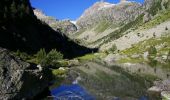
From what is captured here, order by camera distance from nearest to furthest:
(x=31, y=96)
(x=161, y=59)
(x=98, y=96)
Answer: (x=31, y=96), (x=98, y=96), (x=161, y=59)

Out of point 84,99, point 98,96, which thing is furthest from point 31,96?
point 98,96

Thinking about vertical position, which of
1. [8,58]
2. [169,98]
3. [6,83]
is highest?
[8,58]

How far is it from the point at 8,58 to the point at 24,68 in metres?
3.46

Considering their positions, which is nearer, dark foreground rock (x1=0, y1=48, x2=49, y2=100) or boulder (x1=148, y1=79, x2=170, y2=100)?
dark foreground rock (x1=0, y1=48, x2=49, y2=100)

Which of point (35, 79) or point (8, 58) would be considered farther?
point (35, 79)

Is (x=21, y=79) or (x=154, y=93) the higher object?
(x=21, y=79)

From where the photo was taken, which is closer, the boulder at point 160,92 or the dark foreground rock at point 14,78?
the dark foreground rock at point 14,78

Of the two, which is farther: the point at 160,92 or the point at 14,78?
the point at 160,92

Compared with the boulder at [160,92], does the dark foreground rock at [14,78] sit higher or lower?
higher

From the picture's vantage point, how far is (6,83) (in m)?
45.2

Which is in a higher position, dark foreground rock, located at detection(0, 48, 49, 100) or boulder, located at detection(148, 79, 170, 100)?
dark foreground rock, located at detection(0, 48, 49, 100)

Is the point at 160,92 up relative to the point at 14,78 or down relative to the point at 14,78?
down

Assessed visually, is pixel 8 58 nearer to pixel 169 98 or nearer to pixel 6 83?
pixel 6 83

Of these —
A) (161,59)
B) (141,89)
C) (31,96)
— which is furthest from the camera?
(161,59)
